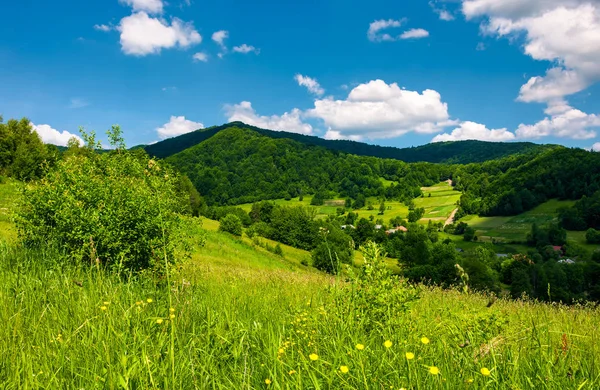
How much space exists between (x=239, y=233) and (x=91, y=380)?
62201mm

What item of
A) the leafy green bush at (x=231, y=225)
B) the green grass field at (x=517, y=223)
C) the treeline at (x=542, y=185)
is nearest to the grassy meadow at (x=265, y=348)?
the leafy green bush at (x=231, y=225)

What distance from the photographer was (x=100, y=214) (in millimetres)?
8594

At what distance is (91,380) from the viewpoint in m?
2.40

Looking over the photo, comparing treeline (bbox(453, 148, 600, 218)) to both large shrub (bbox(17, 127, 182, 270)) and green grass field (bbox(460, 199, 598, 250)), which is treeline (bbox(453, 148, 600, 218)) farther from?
large shrub (bbox(17, 127, 182, 270))

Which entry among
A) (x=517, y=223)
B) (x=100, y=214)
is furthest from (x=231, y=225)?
(x=517, y=223)

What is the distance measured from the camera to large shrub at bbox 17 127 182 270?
838 cm

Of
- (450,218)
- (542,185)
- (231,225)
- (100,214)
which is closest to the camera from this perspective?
(100,214)

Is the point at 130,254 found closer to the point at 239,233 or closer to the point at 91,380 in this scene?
the point at 91,380

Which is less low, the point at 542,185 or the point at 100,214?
the point at 100,214

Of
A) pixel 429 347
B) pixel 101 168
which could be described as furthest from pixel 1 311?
pixel 101 168

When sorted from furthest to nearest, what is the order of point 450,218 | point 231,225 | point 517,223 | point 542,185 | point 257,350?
point 450,218
point 542,185
point 517,223
point 231,225
point 257,350

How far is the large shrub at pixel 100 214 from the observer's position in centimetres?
838

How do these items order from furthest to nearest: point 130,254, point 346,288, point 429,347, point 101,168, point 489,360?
A: point 101,168
point 130,254
point 346,288
point 429,347
point 489,360

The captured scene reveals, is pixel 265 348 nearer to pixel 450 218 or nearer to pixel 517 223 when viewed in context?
pixel 517 223
